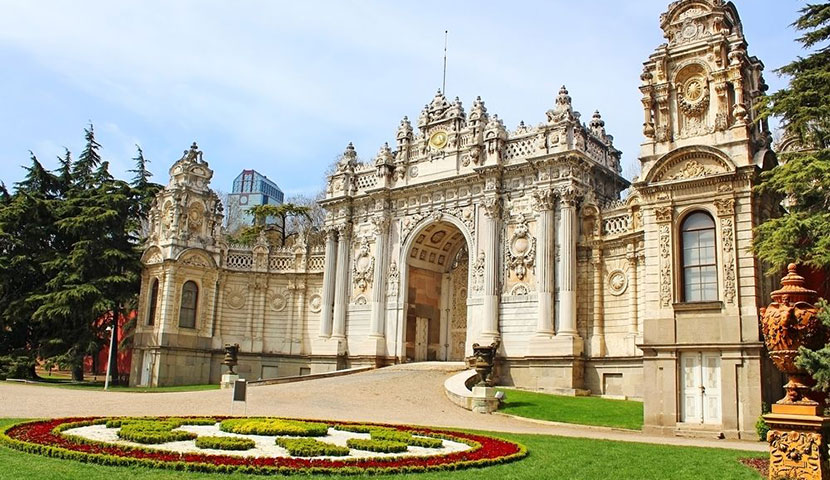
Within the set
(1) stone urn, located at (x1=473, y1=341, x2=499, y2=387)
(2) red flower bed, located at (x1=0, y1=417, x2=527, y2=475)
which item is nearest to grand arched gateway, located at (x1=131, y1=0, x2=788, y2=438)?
(1) stone urn, located at (x1=473, y1=341, x2=499, y2=387)

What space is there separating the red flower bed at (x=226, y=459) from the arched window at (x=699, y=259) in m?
9.98

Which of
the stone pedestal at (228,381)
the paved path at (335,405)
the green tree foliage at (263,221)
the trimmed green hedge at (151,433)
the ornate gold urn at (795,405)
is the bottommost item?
the paved path at (335,405)

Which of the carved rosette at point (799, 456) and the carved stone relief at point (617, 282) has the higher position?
the carved stone relief at point (617, 282)

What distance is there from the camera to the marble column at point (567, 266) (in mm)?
29875

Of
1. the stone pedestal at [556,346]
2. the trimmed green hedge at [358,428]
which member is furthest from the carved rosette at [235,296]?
the trimmed green hedge at [358,428]

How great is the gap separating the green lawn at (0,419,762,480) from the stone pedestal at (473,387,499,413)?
7697mm

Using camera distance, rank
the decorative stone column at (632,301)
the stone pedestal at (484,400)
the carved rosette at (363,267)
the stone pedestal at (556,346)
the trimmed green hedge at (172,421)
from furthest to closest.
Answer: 1. the carved rosette at (363,267)
2. the stone pedestal at (556,346)
3. the decorative stone column at (632,301)
4. the stone pedestal at (484,400)
5. the trimmed green hedge at (172,421)

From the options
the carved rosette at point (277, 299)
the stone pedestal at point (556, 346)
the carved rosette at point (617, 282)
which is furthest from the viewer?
the carved rosette at point (277, 299)

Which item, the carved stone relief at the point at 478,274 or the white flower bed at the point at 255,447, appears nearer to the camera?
the white flower bed at the point at 255,447

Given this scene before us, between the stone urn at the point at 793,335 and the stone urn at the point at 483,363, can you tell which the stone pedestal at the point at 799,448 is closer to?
the stone urn at the point at 793,335

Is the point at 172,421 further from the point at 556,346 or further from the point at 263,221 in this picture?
the point at 263,221

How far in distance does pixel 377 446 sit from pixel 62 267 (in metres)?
29.9

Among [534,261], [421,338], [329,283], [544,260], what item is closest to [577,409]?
[544,260]

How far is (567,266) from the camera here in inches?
1199
